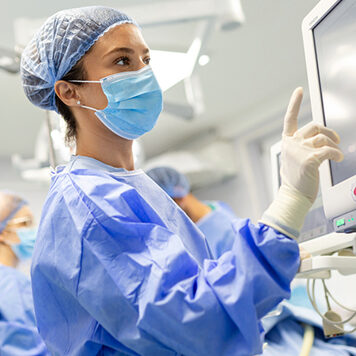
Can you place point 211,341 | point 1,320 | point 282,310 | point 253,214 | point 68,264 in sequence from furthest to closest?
1. point 253,214
2. point 1,320
3. point 282,310
4. point 68,264
5. point 211,341

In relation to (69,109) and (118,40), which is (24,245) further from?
(118,40)

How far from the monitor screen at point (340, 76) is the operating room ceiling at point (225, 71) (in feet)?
5.35

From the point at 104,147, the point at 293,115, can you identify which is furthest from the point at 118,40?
the point at 293,115

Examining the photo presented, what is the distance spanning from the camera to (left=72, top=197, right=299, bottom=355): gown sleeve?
969 millimetres

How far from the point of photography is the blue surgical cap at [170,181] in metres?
3.64

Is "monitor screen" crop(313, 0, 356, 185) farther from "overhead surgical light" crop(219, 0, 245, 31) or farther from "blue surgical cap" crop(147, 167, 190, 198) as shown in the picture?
"blue surgical cap" crop(147, 167, 190, 198)

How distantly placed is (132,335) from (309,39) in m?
0.85

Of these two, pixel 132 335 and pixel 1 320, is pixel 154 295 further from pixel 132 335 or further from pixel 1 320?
pixel 1 320

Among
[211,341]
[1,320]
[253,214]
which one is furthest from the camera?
[253,214]

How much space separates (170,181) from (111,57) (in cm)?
233

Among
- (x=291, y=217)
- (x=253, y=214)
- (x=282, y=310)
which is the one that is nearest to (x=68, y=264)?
(x=291, y=217)

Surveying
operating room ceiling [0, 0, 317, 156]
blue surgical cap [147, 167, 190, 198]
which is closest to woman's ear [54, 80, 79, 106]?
operating room ceiling [0, 0, 317, 156]

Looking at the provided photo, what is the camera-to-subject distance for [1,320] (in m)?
2.42

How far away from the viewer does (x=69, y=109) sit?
146 centimetres
